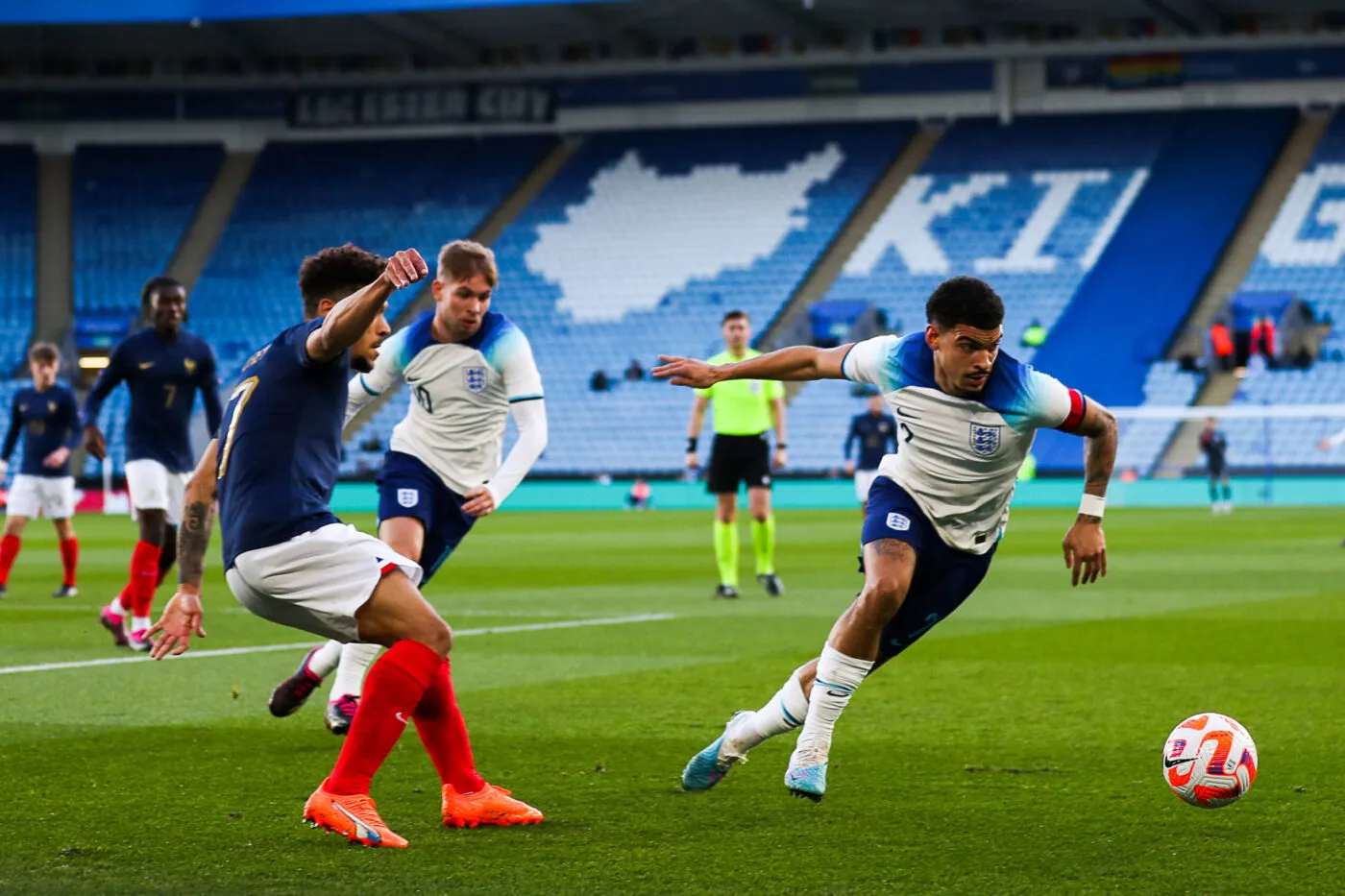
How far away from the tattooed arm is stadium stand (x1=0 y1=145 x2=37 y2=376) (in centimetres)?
3888

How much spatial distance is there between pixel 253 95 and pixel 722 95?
12369 millimetres

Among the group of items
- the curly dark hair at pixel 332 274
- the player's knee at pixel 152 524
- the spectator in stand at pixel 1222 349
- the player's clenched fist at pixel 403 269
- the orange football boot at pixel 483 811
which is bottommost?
the orange football boot at pixel 483 811

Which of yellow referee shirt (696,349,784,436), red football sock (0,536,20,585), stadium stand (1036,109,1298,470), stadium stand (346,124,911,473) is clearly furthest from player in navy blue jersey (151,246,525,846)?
stadium stand (1036,109,1298,470)

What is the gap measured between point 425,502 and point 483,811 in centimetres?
263

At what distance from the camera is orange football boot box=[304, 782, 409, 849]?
519 centimetres

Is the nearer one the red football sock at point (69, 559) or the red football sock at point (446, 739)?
the red football sock at point (446, 739)

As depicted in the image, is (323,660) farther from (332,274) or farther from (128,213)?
(128,213)

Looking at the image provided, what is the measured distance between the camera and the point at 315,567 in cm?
527

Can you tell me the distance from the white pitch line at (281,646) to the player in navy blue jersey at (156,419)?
547 millimetres

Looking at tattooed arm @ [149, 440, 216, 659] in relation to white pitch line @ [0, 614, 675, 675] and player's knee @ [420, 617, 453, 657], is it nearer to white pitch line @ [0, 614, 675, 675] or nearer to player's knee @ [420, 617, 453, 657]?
player's knee @ [420, 617, 453, 657]

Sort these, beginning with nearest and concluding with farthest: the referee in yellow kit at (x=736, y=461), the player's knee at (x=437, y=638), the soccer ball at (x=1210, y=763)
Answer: the player's knee at (x=437, y=638)
the soccer ball at (x=1210, y=763)
the referee in yellow kit at (x=736, y=461)

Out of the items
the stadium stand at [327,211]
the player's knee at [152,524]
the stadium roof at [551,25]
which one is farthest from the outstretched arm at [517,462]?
the stadium stand at [327,211]

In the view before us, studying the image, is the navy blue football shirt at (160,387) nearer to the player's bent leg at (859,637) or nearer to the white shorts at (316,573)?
the white shorts at (316,573)

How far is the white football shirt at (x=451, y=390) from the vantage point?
803cm
